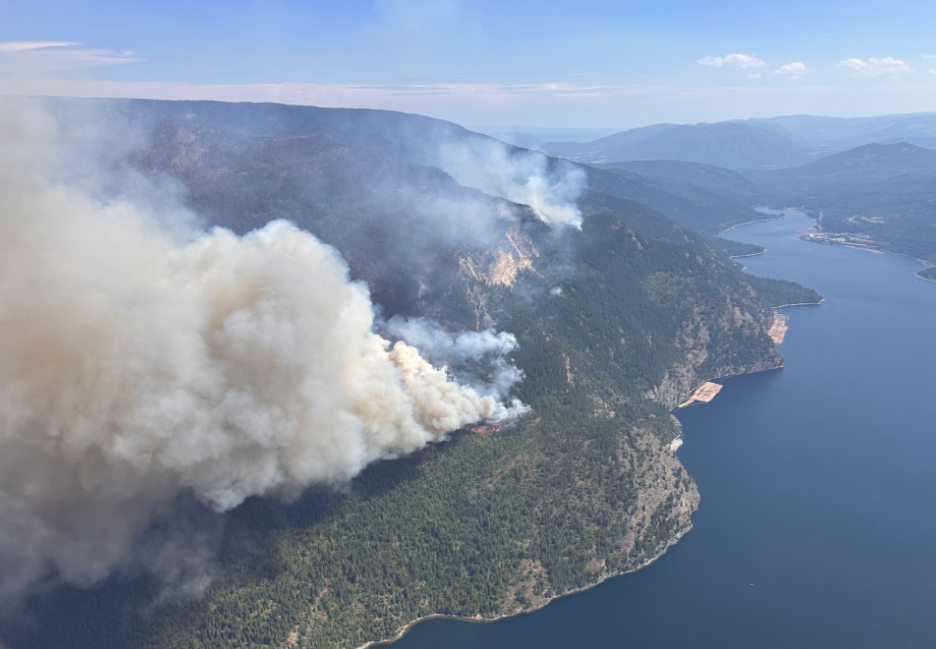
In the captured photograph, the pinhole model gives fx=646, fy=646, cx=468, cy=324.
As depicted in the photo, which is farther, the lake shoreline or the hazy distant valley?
the lake shoreline

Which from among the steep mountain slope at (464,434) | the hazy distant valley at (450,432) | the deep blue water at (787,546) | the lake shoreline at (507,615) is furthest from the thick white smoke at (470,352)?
the deep blue water at (787,546)

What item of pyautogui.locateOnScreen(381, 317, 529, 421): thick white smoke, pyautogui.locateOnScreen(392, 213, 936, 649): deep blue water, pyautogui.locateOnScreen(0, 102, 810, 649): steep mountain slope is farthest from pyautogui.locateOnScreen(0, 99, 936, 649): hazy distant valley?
pyautogui.locateOnScreen(392, 213, 936, 649): deep blue water

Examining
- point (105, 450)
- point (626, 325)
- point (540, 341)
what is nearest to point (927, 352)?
point (626, 325)

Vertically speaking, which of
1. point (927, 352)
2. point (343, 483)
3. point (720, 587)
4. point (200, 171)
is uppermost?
point (200, 171)

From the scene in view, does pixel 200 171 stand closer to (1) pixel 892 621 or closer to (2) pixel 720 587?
(2) pixel 720 587

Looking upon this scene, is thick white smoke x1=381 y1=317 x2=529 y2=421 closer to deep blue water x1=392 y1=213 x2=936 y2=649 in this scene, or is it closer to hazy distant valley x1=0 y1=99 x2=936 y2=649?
hazy distant valley x1=0 y1=99 x2=936 y2=649

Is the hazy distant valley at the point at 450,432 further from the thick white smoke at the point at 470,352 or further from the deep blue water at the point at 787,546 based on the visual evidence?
the deep blue water at the point at 787,546
